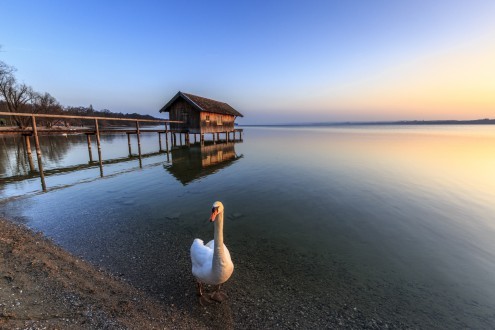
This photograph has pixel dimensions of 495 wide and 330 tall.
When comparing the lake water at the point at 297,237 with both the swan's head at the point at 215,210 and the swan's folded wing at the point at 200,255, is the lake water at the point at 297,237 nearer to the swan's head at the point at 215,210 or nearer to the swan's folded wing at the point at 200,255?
the swan's folded wing at the point at 200,255

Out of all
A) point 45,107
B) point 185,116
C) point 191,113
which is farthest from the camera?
point 45,107

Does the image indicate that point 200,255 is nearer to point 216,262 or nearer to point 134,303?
point 216,262

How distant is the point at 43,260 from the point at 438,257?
10479 mm

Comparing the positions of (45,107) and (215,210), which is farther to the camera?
(45,107)

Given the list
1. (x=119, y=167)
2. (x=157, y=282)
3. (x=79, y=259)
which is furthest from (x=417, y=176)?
(x=119, y=167)

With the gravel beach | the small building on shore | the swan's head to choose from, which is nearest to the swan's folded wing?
the gravel beach

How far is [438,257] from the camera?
6.42 meters

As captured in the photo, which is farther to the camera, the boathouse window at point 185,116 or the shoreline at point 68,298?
the boathouse window at point 185,116

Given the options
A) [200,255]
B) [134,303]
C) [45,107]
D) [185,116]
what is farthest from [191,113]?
[45,107]

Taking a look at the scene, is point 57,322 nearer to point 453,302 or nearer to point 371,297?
point 371,297

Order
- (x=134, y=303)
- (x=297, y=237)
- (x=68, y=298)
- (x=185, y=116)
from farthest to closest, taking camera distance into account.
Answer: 1. (x=185, y=116)
2. (x=297, y=237)
3. (x=134, y=303)
4. (x=68, y=298)

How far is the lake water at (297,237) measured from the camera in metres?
4.58

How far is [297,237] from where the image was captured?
24.3 ft

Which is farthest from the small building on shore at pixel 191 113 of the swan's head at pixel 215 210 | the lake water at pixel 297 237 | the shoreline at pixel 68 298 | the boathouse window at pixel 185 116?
the swan's head at pixel 215 210
